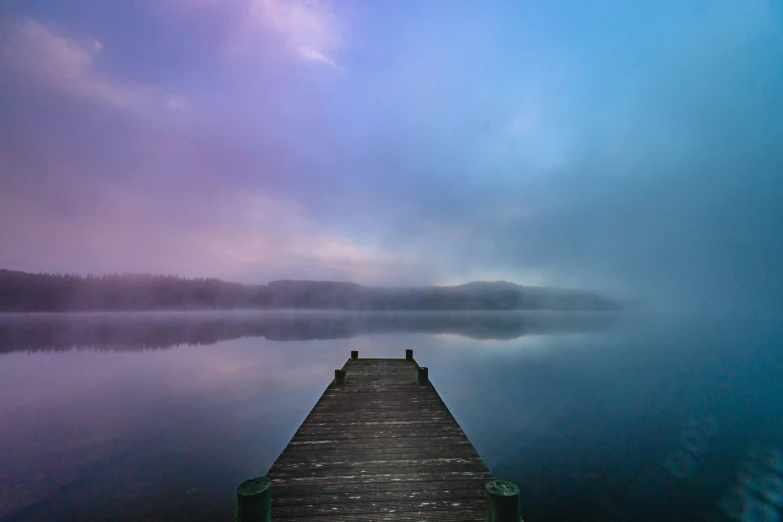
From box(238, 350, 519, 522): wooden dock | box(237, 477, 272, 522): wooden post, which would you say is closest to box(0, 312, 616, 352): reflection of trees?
box(238, 350, 519, 522): wooden dock

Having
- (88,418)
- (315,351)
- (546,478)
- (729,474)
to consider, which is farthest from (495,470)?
(315,351)

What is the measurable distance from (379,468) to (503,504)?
10.4ft

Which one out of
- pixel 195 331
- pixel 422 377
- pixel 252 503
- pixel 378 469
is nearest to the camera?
pixel 252 503

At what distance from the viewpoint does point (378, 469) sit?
5961mm

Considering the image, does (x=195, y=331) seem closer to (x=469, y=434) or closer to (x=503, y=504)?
(x=469, y=434)

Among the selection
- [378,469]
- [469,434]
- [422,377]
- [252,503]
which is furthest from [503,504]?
[469,434]

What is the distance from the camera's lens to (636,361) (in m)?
30.2

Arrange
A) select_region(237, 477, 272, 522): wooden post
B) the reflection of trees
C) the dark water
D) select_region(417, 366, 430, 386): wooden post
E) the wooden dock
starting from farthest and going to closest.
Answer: the reflection of trees, select_region(417, 366, 430, 386): wooden post, the dark water, the wooden dock, select_region(237, 477, 272, 522): wooden post

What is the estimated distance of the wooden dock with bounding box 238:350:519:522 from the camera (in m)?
4.74

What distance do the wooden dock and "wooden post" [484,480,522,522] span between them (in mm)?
45

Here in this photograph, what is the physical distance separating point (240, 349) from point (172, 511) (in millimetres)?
33084

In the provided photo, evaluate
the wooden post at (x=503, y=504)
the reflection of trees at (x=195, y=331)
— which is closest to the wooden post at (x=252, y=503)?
the wooden post at (x=503, y=504)

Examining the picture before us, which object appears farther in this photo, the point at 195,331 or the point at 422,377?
the point at 195,331

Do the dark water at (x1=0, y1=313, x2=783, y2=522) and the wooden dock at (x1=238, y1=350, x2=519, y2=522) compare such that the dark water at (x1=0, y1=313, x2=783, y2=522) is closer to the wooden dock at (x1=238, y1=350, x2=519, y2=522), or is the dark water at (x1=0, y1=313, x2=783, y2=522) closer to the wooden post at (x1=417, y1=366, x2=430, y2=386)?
the wooden dock at (x1=238, y1=350, x2=519, y2=522)
